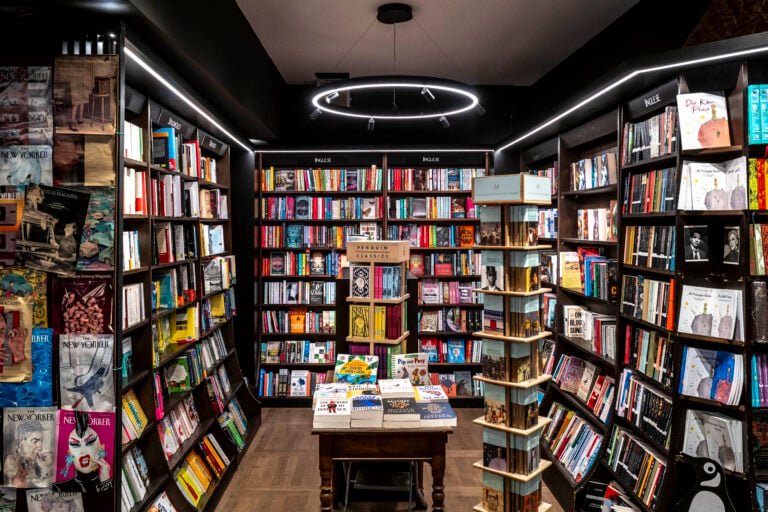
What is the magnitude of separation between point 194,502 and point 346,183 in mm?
3615

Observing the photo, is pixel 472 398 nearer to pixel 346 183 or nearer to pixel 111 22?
pixel 346 183

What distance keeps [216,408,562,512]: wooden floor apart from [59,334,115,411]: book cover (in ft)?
5.60

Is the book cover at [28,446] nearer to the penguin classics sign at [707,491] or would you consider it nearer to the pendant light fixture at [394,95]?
the pendant light fixture at [394,95]

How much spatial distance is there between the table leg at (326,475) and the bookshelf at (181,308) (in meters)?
0.96

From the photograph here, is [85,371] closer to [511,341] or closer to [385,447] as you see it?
[385,447]

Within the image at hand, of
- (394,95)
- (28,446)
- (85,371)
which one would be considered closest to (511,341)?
(85,371)

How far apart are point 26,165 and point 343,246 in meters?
3.81

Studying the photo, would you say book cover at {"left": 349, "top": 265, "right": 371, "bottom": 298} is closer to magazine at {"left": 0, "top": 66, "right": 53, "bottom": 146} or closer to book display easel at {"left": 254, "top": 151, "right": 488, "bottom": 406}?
magazine at {"left": 0, "top": 66, "right": 53, "bottom": 146}

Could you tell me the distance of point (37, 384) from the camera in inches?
91.9

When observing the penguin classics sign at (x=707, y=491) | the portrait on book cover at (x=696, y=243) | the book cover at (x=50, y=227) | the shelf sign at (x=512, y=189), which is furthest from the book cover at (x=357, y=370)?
the portrait on book cover at (x=696, y=243)

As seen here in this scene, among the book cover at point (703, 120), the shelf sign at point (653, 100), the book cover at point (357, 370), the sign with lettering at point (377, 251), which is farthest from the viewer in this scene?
the sign with lettering at point (377, 251)

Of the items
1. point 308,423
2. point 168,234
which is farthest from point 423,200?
point 168,234

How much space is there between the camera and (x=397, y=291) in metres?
3.58

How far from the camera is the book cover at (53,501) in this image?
2.34 metres
